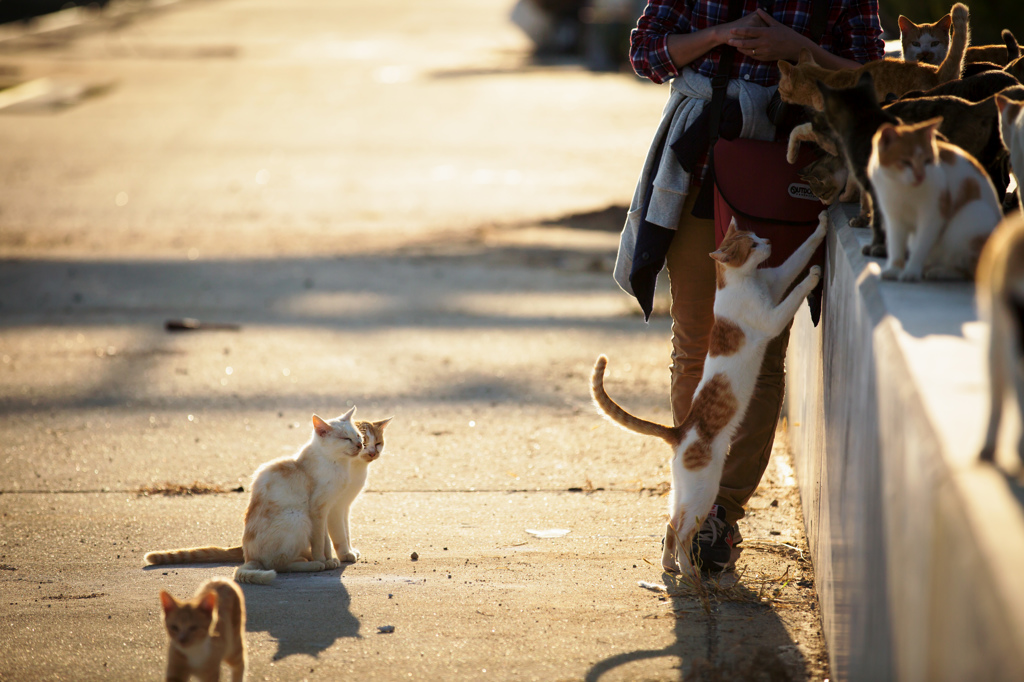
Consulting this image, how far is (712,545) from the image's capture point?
3.41 m

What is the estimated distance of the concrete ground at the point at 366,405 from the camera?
318 centimetres

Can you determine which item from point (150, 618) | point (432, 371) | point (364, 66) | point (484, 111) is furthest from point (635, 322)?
point (364, 66)

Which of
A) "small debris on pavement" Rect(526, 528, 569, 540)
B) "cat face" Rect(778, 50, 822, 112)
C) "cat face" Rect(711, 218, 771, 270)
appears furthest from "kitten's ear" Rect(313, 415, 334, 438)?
"cat face" Rect(778, 50, 822, 112)

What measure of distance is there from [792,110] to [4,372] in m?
4.93

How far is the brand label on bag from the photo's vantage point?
132 inches

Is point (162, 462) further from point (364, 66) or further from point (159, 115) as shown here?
point (364, 66)

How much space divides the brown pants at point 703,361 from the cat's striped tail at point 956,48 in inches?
34.9

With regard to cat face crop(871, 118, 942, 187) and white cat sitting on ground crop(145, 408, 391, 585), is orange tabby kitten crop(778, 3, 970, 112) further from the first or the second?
white cat sitting on ground crop(145, 408, 391, 585)

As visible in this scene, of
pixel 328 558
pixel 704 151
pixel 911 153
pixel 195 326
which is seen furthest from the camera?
pixel 195 326

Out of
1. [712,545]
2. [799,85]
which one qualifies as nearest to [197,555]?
[712,545]

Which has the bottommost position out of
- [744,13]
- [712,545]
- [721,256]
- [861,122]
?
[712,545]

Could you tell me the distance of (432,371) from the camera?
20.1 feet

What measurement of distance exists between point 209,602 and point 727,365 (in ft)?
5.72

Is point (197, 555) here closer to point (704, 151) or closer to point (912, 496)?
point (704, 151)
